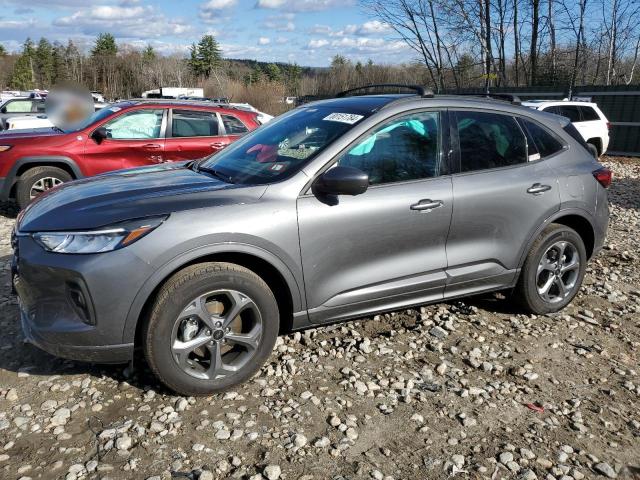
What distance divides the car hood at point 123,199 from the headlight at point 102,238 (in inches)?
1.6

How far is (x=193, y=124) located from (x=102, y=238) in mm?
5521

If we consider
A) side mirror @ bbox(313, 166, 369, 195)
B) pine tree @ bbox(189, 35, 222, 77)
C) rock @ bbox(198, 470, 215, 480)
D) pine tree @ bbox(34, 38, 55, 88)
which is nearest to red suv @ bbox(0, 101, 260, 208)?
side mirror @ bbox(313, 166, 369, 195)

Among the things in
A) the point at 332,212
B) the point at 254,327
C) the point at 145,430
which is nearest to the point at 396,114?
the point at 332,212

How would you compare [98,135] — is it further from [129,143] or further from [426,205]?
[426,205]

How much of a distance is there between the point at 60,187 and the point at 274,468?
242 centimetres

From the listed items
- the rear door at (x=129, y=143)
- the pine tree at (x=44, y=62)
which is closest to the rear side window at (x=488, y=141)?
the rear door at (x=129, y=143)

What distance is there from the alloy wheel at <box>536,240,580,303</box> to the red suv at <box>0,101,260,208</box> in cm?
444

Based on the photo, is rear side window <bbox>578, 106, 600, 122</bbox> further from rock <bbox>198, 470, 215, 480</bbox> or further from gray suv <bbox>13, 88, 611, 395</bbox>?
rock <bbox>198, 470, 215, 480</bbox>

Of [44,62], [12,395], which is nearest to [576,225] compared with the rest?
[12,395]

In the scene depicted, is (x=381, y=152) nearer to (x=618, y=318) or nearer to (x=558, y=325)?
(x=558, y=325)

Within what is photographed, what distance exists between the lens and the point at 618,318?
4.55m

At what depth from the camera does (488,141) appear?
159 inches

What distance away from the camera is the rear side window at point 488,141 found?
12.9 feet

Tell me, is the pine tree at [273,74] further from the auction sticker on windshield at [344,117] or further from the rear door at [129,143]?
the auction sticker on windshield at [344,117]
